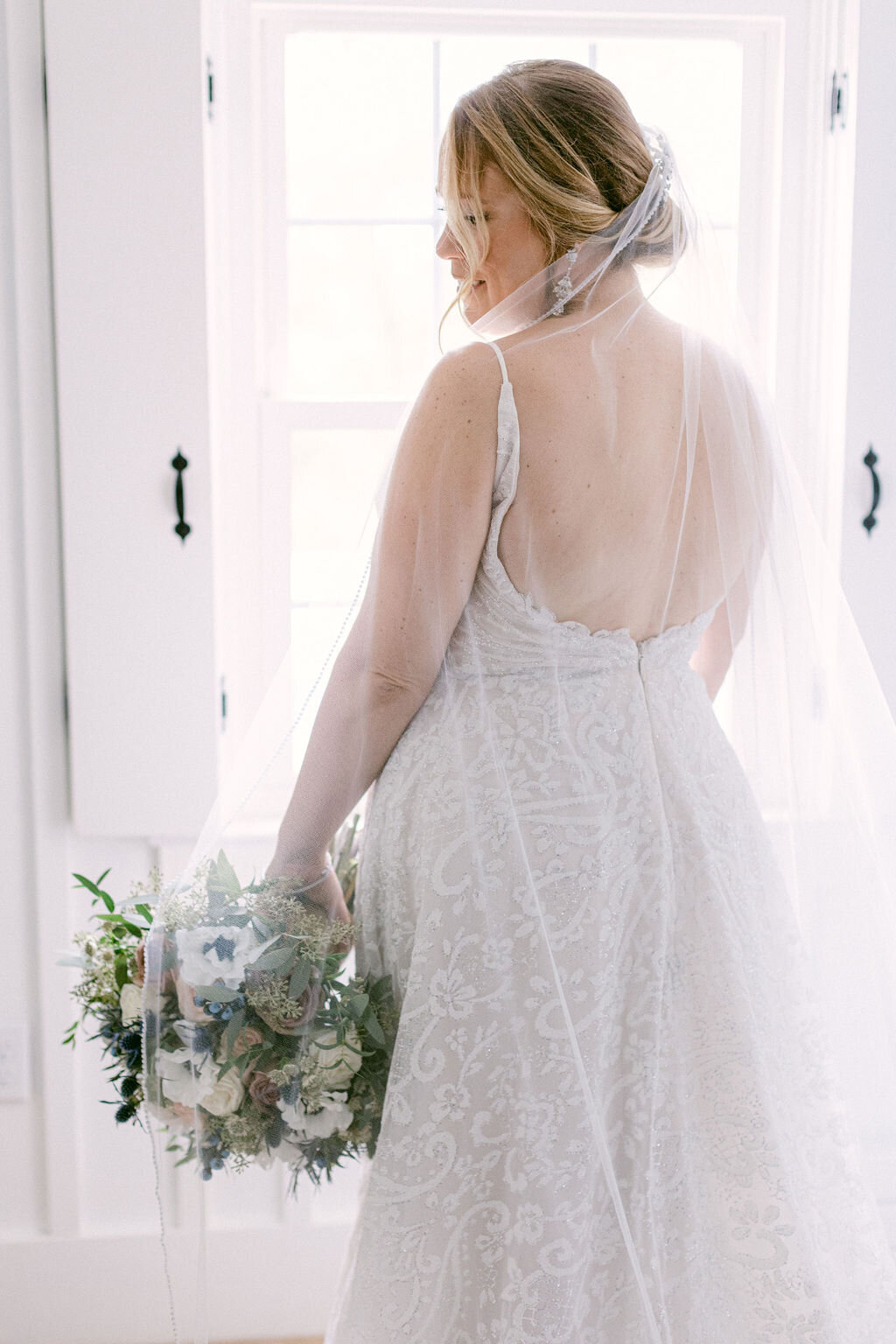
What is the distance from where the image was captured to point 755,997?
1.09 metres

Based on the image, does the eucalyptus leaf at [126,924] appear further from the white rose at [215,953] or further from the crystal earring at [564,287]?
the crystal earring at [564,287]

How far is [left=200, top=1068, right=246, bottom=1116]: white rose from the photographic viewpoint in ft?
3.58

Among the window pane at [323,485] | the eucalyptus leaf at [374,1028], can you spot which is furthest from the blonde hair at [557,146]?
the window pane at [323,485]

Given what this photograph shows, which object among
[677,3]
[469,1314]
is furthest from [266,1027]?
[677,3]

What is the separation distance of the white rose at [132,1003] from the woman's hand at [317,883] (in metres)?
0.18

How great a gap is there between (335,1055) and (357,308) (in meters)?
1.42

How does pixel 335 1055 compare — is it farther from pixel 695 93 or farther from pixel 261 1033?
pixel 695 93

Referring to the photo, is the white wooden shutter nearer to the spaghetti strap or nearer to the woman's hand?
the woman's hand

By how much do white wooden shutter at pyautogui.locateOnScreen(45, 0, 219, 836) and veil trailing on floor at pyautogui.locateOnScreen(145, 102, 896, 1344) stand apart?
73 centimetres

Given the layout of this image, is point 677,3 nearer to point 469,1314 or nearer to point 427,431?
point 427,431

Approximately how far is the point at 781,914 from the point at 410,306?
1.35 meters

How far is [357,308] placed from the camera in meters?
2.03

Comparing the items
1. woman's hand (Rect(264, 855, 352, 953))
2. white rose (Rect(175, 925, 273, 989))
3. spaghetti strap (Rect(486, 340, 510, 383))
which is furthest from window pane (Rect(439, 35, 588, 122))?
white rose (Rect(175, 925, 273, 989))

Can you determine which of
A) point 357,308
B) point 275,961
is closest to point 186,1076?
point 275,961
